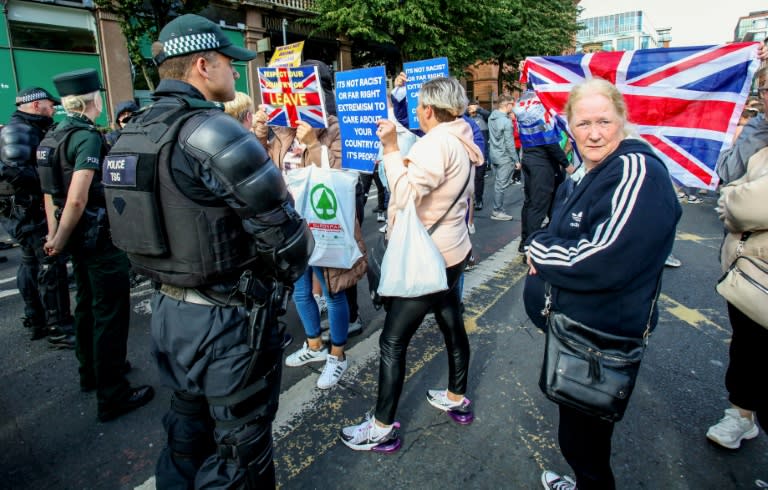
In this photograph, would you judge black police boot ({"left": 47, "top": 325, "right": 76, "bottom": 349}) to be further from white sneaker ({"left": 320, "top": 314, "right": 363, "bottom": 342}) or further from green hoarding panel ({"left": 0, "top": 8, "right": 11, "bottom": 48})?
green hoarding panel ({"left": 0, "top": 8, "right": 11, "bottom": 48})

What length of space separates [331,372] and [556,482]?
157 centimetres

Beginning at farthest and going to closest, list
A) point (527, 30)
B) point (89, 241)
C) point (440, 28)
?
1. point (527, 30)
2. point (440, 28)
3. point (89, 241)

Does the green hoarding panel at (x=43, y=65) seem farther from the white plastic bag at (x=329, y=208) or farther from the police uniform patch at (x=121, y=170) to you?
the police uniform patch at (x=121, y=170)

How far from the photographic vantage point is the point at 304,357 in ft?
11.5

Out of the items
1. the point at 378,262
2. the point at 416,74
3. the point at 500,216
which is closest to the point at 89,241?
the point at 378,262

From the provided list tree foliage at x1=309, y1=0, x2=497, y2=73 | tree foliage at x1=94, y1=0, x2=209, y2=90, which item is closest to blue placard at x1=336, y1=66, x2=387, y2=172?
tree foliage at x1=94, y1=0, x2=209, y2=90

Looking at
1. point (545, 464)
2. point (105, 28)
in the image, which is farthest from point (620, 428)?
point (105, 28)

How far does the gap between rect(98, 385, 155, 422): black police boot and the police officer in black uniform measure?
123 cm

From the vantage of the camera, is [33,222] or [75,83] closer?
[75,83]

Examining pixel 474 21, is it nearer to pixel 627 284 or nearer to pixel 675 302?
pixel 675 302

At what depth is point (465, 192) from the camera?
8.28 feet

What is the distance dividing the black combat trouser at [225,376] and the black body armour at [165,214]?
0.16 m

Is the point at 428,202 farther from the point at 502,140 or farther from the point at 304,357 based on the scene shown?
the point at 502,140

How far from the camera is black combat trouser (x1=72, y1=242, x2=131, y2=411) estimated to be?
291 cm
